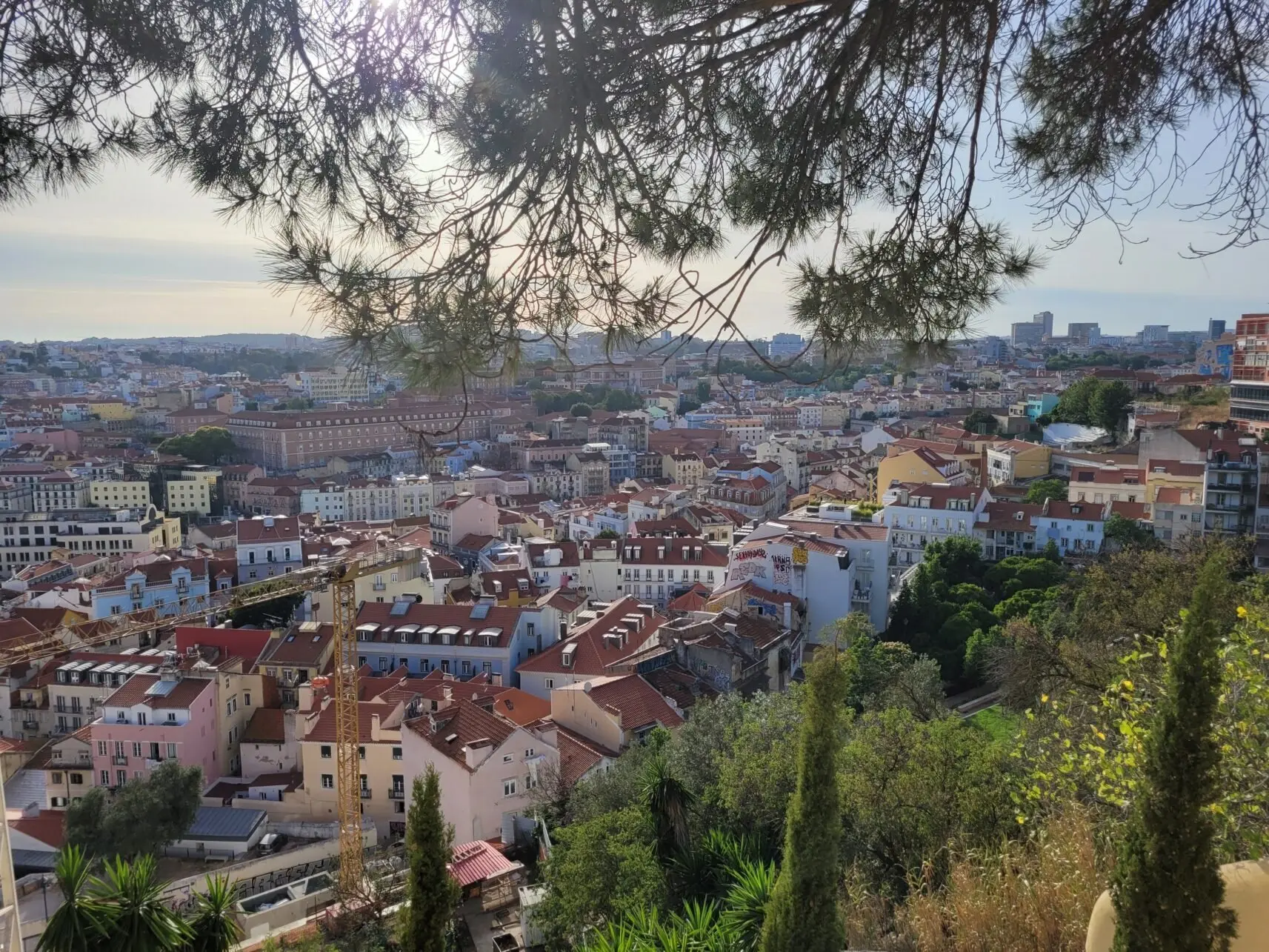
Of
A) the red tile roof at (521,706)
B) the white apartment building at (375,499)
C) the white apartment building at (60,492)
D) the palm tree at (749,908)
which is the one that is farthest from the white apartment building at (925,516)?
the white apartment building at (60,492)

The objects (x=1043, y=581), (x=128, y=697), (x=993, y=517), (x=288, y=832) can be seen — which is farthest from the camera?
(x=993, y=517)

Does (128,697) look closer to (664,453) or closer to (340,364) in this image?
(340,364)

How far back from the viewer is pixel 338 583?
12.0 metres

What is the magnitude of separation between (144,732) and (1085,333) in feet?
278

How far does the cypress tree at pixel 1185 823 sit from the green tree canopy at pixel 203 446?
35.6 m

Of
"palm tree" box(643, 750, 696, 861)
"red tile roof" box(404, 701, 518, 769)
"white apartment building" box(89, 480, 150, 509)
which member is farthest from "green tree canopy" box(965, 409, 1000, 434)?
"palm tree" box(643, 750, 696, 861)

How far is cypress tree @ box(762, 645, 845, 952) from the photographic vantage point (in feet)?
10.4

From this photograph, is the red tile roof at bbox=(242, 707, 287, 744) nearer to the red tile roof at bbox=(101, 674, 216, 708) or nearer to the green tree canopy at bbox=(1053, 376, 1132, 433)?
the red tile roof at bbox=(101, 674, 216, 708)

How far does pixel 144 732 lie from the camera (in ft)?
37.0

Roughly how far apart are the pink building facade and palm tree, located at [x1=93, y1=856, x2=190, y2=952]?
6.62 m

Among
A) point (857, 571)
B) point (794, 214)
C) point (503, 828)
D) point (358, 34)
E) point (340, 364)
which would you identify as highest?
point (358, 34)

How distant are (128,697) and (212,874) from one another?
332 cm

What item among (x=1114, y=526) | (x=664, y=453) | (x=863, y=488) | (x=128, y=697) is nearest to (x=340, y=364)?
(x=128, y=697)

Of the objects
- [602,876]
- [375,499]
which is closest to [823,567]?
[602,876]
